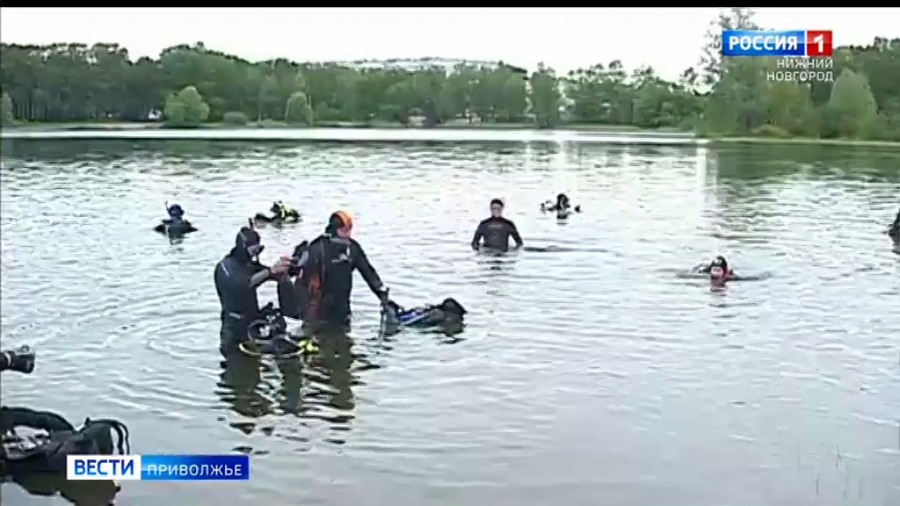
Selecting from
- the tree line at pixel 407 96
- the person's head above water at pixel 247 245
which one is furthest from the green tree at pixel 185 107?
the person's head above water at pixel 247 245

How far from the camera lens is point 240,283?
396 inches

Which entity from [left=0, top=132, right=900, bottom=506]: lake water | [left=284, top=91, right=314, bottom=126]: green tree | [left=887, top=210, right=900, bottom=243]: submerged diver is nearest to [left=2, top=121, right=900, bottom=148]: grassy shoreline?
[left=284, top=91, right=314, bottom=126]: green tree

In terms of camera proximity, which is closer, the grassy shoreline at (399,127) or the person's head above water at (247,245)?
the grassy shoreline at (399,127)

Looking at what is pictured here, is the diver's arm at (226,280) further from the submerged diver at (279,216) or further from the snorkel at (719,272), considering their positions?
the submerged diver at (279,216)

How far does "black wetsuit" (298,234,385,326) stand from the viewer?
32.8 feet

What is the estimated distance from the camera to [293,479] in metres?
6.44

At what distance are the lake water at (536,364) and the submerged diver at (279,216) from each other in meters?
0.48

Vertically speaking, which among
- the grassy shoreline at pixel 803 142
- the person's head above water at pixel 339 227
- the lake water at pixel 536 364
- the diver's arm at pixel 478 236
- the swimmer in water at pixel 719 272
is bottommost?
the lake water at pixel 536 364

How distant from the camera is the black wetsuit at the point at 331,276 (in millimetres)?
10000

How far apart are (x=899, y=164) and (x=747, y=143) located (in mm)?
1403

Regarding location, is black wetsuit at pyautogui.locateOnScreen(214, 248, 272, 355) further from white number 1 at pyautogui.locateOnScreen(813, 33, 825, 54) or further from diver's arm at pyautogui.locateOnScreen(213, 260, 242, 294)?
white number 1 at pyautogui.locateOnScreen(813, 33, 825, 54)

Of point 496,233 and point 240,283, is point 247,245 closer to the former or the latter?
point 240,283

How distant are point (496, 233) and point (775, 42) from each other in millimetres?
12560

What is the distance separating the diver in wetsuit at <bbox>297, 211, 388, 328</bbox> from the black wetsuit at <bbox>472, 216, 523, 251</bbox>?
6.31 meters
